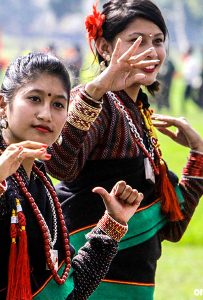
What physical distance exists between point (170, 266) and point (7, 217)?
17.4 feet

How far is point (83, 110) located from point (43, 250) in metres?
0.59

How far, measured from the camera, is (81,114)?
11.9 ft

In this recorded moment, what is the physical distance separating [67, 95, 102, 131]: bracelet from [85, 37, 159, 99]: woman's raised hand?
0.05m

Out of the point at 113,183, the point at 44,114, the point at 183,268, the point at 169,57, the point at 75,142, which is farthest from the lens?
the point at 169,57

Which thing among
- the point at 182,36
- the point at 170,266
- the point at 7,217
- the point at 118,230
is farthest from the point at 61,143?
the point at 182,36

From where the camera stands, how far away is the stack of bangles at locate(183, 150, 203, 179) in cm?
455

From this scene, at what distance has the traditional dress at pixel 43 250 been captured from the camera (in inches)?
122

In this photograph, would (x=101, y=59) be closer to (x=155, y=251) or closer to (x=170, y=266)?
(x=155, y=251)

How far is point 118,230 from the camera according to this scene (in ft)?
11.4

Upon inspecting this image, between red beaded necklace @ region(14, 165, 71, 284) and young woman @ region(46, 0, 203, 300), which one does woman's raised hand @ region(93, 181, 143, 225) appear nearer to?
red beaded necklace @ region(14, 165, 71, 284)

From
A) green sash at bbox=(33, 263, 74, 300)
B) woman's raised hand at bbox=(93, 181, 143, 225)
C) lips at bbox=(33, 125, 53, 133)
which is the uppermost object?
lips at bbox=(33, 125, 53, 133)

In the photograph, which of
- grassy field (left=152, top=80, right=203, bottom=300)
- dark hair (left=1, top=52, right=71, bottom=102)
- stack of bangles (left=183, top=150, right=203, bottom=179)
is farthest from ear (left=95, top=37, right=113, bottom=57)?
grassy field (left=152, top=80, right=203, bottom=300)

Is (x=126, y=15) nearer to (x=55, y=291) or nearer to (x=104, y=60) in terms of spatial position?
(x=104, y=60)

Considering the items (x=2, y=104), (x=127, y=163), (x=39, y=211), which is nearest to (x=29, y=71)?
(x=2, y=104)
